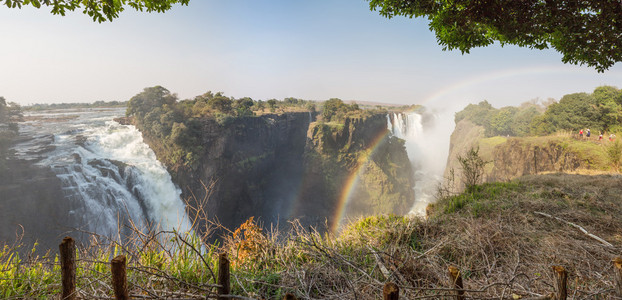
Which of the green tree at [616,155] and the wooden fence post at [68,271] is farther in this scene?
the green tree at [616,155]

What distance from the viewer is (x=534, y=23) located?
4.56 meters

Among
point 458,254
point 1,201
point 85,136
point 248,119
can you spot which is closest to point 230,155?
point 248,119

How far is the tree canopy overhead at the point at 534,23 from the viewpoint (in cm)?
408

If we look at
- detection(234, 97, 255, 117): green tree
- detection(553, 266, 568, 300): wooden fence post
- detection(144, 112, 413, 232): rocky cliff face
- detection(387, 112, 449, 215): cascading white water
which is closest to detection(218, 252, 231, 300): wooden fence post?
detection(553, 266, 568, 300): wooden fence post

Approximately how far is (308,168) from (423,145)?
135ft

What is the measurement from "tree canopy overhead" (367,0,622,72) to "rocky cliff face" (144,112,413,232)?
27.0m

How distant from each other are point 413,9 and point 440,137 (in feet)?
253

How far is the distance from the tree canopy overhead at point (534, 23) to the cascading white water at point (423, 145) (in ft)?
145

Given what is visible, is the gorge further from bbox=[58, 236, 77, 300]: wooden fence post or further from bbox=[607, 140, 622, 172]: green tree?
bbox=[607, 140, 622, 172]: green tree

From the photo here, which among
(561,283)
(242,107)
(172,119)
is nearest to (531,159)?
(561,283)

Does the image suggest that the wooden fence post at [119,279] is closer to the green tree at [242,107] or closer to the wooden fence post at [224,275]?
the wooden fence post at [224,275]

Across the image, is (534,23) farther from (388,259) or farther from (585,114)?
(585,114)

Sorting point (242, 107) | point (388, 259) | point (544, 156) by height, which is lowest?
point (544, 156)

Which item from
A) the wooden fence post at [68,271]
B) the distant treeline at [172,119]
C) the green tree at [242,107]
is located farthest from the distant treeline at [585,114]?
the distant treeline at [172,119]
